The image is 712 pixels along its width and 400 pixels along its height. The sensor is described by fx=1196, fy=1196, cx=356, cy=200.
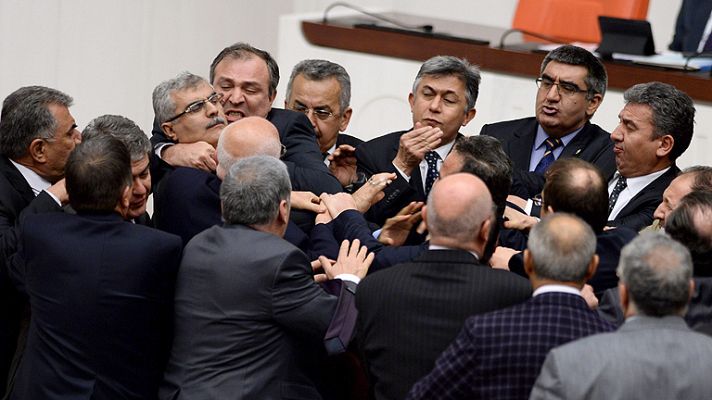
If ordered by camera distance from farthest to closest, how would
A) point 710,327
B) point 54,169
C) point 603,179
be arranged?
point 54,169
point 603,179
point 710,327

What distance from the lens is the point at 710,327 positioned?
3.10 metres

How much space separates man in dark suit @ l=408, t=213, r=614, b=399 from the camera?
9.10ft

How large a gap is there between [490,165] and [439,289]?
58cm

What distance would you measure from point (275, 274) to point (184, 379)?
1.40 ft

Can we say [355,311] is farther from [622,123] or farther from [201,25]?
[201,25]

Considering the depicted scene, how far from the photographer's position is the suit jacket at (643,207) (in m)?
3.95

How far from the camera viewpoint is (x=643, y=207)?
4027mm

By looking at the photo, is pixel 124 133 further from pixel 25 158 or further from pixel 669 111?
pixel 669 111

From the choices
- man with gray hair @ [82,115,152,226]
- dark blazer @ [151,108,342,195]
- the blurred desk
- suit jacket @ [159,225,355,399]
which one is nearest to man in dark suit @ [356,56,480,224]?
dark blazer @ [151,108,342,195]

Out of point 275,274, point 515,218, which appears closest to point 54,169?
point 275,274

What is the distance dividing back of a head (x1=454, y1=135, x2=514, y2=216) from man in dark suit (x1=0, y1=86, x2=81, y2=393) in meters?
1.26

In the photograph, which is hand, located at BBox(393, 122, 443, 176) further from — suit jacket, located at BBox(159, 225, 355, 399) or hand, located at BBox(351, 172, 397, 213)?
suit jacket, located at BBox(159, 225, 355, 399)

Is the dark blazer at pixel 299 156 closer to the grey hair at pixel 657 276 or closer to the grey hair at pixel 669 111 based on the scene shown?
the grey hair at pixel 669 111

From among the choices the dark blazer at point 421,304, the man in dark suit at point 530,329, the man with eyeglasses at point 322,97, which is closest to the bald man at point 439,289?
the dark blazer at point 421,304
